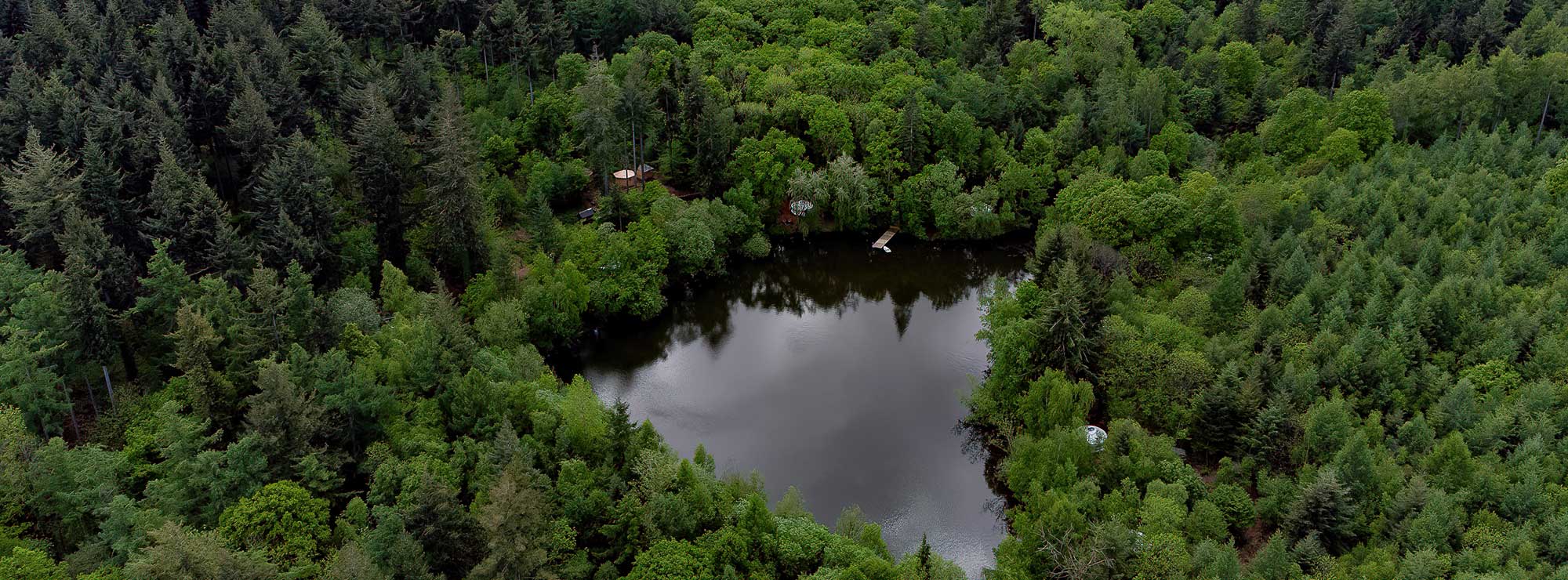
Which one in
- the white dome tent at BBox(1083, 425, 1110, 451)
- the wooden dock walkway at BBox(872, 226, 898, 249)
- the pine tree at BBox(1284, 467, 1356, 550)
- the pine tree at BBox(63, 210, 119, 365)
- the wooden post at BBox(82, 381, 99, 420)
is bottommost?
the white dome tent at BBox(1083, 425, 1110, 451)

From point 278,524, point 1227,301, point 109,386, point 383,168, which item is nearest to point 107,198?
point 109,386

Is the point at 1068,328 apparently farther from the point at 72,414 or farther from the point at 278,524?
the point at 72,414

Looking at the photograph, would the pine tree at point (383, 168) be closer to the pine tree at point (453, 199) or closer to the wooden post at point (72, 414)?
the pine tree at point (453, 199)

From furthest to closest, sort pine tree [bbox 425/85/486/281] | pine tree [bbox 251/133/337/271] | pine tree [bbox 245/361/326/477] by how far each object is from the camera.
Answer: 1. pine tree [bbox 425/85/486/281]
2. pine tree [bbox 251/133/337/271]
3. pine tree [bbox 245/361/326/477]

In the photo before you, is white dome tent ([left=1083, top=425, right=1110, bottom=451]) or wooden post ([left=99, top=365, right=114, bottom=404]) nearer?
wooden post ([left=99, top=365, right=114, bottom=404])

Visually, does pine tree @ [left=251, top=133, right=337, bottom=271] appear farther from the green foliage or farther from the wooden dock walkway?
the wooden dock walkway

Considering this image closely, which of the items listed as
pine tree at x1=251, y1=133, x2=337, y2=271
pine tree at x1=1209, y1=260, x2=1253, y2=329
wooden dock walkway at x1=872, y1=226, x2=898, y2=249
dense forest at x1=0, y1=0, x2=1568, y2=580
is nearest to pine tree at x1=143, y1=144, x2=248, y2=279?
dense forest at x1=0, y1=0, x2=1568, y2=580

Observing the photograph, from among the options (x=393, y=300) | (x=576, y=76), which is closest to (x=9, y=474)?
(x=393, y=300)
